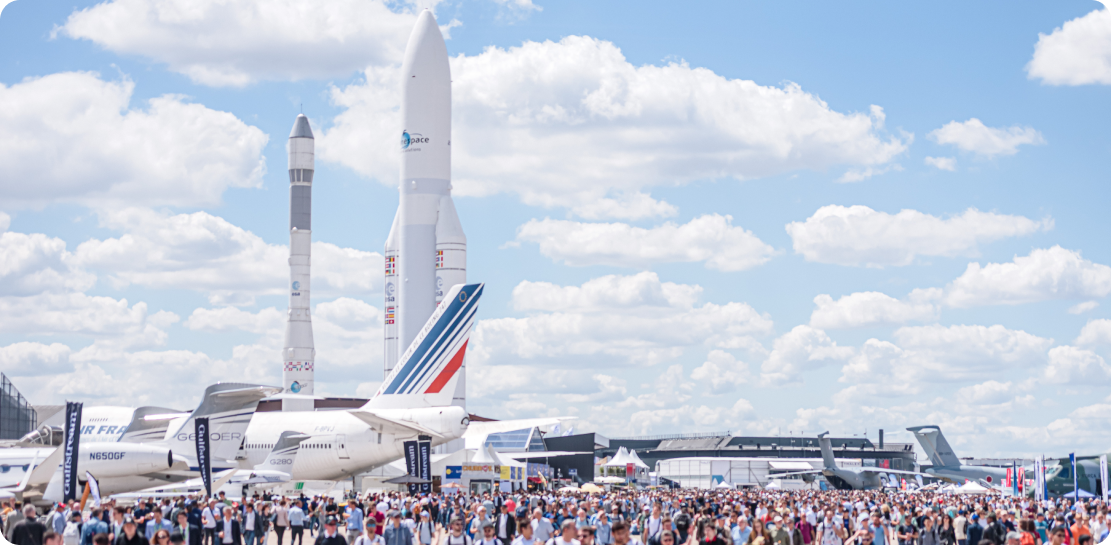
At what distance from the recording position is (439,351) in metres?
35.7

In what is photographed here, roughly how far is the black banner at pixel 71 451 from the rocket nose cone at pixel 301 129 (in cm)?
4012

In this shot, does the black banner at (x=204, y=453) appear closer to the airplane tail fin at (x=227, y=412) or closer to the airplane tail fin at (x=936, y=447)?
the airplane tail fin at (x=227, y=412)

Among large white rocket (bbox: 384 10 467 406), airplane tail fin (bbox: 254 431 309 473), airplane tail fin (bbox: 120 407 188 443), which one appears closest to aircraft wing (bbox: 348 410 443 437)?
airplane tail fin (bbox: 254 431 309 473)

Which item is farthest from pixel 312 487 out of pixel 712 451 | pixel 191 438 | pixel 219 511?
pixel 712 451

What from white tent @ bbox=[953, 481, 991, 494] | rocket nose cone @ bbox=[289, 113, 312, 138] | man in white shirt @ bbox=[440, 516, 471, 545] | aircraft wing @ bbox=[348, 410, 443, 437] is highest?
rocket nose cone @ bbox=[289, 113, 312, 138]

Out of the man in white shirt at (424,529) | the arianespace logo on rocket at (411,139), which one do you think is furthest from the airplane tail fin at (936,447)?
the man in white shirt at (424,529)

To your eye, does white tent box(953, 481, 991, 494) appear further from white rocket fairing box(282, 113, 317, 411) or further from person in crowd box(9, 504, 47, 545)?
person in crowd box(9, 504, 47, 545)

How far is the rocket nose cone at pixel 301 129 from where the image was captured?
58.4 m

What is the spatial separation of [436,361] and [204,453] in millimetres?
11759

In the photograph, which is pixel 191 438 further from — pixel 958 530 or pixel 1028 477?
pixel 1028 477

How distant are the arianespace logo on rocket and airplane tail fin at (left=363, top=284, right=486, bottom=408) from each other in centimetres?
1127

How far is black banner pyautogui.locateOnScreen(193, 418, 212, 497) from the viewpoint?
2456 cm

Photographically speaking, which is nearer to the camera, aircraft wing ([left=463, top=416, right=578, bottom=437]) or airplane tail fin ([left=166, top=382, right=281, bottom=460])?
airplane tail fin ([left=166, top=382, right=281, bottom=460])

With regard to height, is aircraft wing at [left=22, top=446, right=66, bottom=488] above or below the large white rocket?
below
